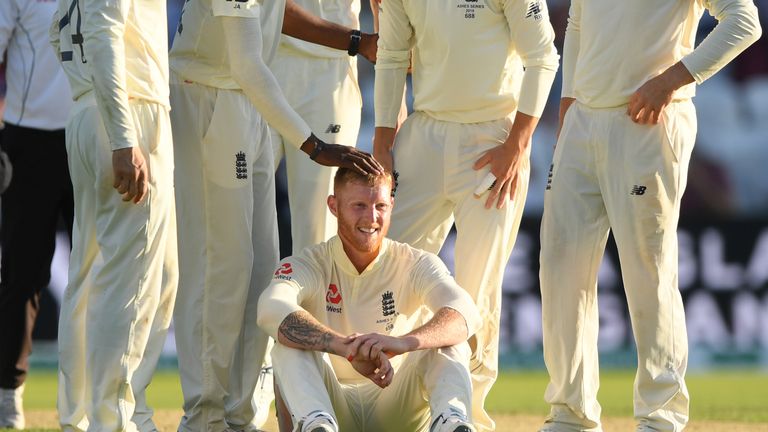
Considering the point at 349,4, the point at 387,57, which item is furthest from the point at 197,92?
the point at 349,4

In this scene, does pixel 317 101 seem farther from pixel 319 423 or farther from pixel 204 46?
pixel 319 423

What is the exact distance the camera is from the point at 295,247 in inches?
223

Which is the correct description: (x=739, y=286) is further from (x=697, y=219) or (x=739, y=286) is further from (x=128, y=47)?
(x=128, y=47)

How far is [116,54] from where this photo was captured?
4.23 metres

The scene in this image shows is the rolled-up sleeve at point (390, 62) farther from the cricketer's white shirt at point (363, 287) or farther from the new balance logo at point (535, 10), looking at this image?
the cricketer's white shirt at point (363, 287)

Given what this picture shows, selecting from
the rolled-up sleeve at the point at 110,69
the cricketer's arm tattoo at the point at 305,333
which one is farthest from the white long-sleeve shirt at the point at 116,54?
the cricketer's arm tattoo at the point at 305,333

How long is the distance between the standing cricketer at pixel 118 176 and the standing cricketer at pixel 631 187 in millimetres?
1546

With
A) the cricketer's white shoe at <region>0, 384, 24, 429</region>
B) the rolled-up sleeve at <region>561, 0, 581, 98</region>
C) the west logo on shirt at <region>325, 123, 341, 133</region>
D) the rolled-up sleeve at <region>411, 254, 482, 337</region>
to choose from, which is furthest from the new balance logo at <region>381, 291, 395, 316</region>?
the cricketer's white shoe at <region>0, 384, 24, 429</region>

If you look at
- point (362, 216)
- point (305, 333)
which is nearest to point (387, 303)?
point (362, 216)

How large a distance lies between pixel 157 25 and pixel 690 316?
7.19 metres

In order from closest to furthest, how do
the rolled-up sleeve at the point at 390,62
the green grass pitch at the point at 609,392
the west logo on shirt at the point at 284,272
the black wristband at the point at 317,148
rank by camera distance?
1. the west logo on shirt at the point at 284,272
2. the black wristband at the point at 317,148
3. the rolled-up sleeve at the point at 390,62
4. the green grass pitch at the point at 609,392

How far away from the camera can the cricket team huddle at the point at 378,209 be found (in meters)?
4.34

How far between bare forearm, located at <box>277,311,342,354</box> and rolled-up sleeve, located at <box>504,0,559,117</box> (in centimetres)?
139

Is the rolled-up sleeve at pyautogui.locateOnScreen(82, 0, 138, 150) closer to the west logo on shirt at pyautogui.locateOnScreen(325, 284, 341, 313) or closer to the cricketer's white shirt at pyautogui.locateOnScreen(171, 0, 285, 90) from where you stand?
the cricketer's white shirt at pyautogui.locateOnScreen(171, 0, 285, 90)
